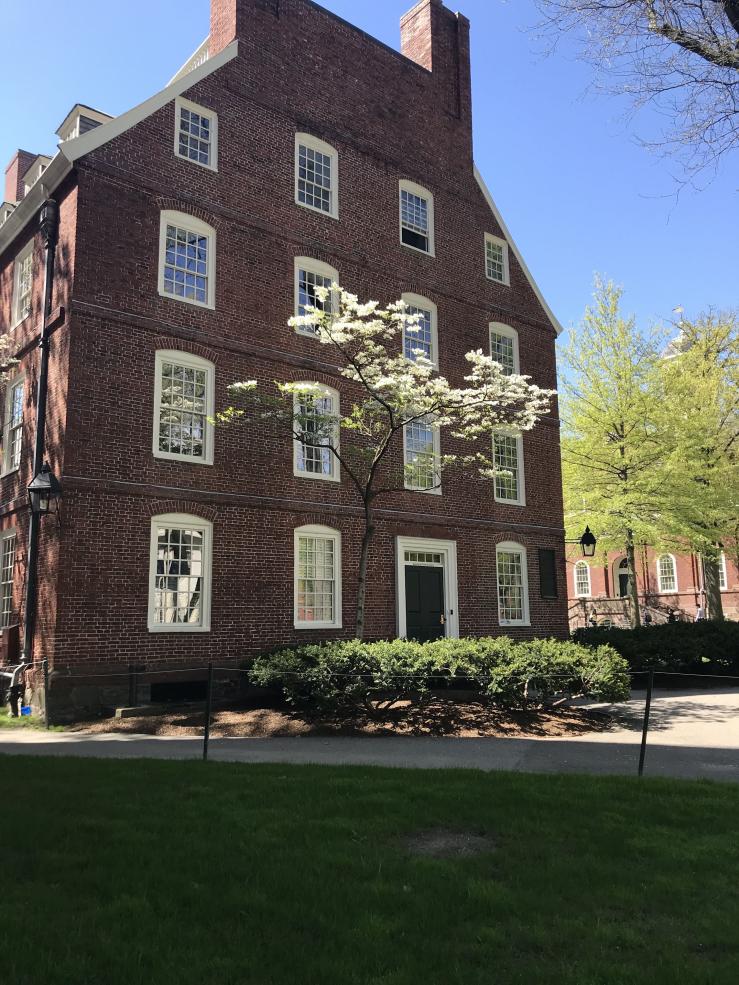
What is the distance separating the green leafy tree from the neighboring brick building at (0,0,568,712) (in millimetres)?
1696

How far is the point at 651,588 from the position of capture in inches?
1671

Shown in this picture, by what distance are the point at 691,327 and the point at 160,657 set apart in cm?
2332

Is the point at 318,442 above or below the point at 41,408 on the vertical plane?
below

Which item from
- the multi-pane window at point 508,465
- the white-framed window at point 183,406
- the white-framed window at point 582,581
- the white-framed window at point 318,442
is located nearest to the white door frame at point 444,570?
the white-framed window at point 318,442

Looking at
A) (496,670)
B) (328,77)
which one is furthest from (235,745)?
(328,77)

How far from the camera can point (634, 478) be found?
22594mm

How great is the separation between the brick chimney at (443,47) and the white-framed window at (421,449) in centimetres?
936

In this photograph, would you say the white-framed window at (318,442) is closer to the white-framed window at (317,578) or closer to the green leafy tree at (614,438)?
the white-framed window at (317,578)

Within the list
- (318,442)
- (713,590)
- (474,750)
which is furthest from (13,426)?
(713,590)

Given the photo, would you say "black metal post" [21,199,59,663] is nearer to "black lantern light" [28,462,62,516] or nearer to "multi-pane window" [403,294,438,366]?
"black lantern light" [28,462,62,516]

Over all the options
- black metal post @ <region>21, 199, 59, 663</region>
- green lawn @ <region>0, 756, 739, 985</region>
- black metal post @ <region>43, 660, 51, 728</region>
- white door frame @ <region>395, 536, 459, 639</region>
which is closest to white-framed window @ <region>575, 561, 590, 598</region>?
white door frame @ <region>395, 536, 459, 639</region>

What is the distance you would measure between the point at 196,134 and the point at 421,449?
8.44 meters

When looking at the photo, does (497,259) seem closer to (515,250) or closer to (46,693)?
(515,250)

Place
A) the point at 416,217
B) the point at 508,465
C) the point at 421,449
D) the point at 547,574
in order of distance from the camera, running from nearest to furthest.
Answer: the point at 421,449
the point at 416,217
the point at 547,574
the point at 508,465
